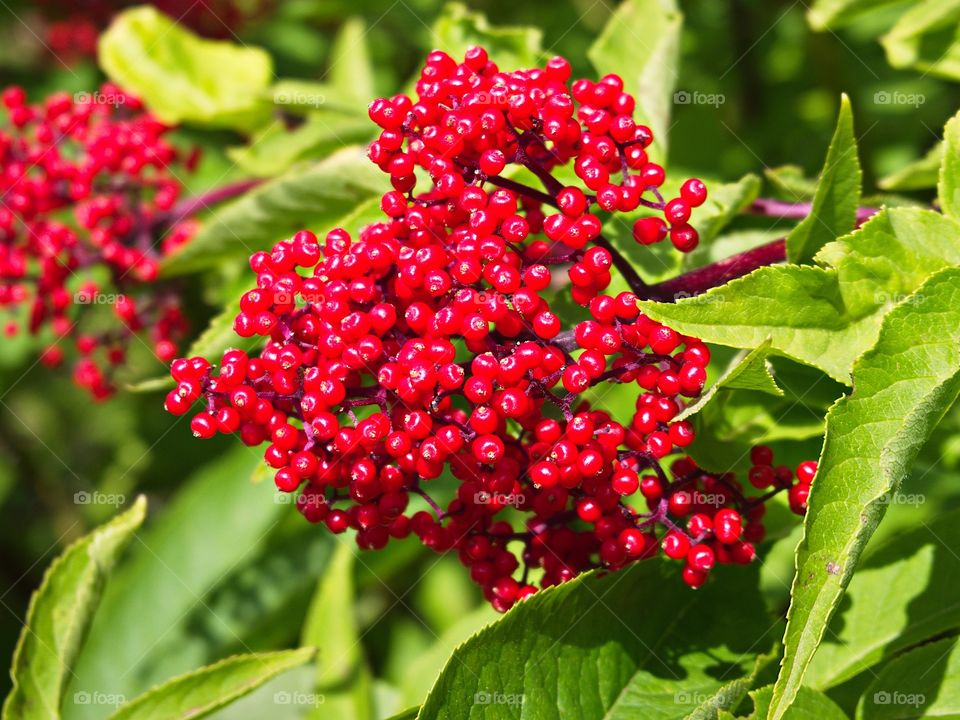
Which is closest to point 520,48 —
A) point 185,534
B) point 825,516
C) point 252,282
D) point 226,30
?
point 252,282

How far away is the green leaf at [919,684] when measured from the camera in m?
2.16

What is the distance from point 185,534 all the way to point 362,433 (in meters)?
3.17

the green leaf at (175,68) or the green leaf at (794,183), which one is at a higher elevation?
the green leaf at (175,68)

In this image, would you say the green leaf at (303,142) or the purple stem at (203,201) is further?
the purple stem at (203,201)

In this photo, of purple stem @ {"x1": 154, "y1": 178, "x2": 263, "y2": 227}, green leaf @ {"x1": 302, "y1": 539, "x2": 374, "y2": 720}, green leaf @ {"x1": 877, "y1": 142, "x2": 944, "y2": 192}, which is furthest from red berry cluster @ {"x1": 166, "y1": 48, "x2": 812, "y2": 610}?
purple stem @ {"x1": 154, "y1": 178, "x2": 263, "y2": 227}

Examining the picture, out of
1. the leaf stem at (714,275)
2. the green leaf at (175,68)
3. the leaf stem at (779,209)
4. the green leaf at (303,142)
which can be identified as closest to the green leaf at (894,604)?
the leaf stem at (714,275)

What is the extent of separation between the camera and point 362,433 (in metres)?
2.11

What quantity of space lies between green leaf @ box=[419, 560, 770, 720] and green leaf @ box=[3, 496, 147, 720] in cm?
122

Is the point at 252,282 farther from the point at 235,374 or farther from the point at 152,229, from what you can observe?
the point at 235,374

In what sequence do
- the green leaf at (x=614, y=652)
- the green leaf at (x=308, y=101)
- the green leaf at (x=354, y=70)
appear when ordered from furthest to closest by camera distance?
1. the green leaf at (x=354, y=70)
2. the green leaf at (x=308, y=101)
3. the green leaf at (x=614, y=652)

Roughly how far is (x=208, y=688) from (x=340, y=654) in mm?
980

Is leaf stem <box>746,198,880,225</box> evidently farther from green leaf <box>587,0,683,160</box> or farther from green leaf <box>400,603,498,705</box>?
green leaf <box>400,603,498,705</box>

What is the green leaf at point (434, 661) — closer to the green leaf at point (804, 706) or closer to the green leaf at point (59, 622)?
the green leaf at point (59, 622)

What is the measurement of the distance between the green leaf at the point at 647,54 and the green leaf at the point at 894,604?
1.27 m
